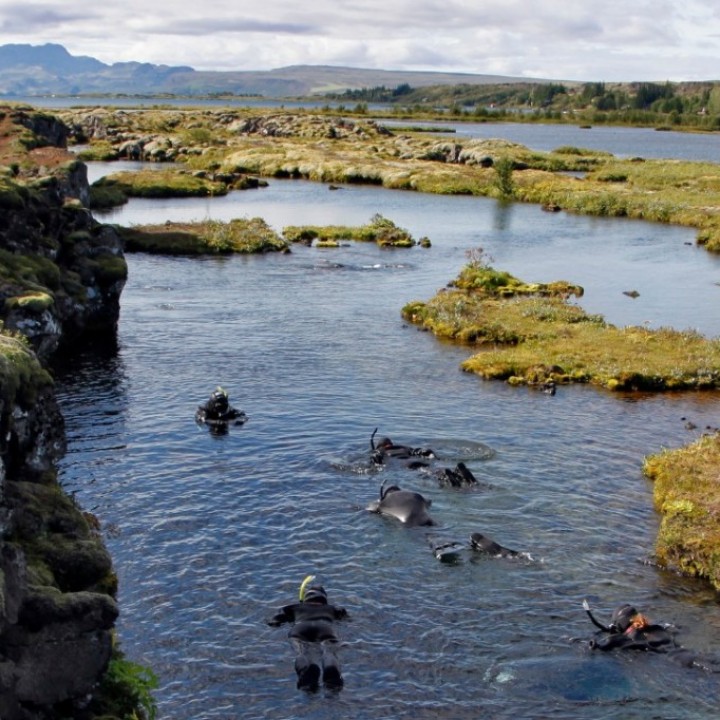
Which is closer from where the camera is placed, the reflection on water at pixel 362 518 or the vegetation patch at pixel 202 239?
the reflection on water at pixel 362 518

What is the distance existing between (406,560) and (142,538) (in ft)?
29.0

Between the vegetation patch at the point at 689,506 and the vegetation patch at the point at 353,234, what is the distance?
5721 cm

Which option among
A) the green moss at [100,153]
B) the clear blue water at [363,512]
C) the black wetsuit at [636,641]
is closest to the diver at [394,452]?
the clear blue water at [363,512]

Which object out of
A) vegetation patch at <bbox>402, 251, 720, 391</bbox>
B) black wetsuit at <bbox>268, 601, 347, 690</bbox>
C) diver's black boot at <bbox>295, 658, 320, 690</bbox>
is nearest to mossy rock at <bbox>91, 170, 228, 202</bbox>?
vegetation patch at <bbox>402, 251, 720, 391</bbox>

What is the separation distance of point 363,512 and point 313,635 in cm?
886

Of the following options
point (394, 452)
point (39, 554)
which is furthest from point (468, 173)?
point (39, 554)

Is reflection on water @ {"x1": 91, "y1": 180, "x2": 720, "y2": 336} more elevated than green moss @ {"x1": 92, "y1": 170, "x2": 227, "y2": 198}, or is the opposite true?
green moss @ {"x1": 92, "y1": 170, "x2": 227, "y2": 198}

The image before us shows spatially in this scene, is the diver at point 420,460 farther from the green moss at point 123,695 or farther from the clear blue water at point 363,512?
the green moss at point 123,695

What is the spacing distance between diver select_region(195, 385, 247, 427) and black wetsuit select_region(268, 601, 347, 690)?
17160mm

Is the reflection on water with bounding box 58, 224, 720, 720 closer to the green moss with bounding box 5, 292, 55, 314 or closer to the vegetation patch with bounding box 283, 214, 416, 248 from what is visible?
the green moss with bounding box 5, 292, 55, 314

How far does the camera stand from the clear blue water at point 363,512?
80.9 feet

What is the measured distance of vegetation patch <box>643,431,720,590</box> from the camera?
30.8 meters

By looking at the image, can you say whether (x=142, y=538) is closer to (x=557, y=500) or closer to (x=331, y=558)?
(x=331, y=558)

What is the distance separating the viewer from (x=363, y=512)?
1362 inches
